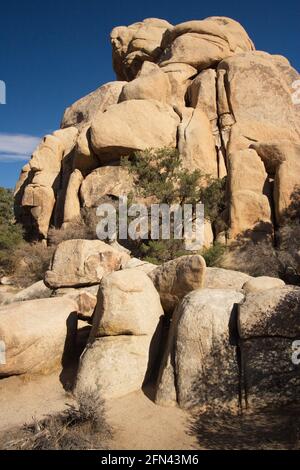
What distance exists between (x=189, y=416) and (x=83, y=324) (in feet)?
15.1

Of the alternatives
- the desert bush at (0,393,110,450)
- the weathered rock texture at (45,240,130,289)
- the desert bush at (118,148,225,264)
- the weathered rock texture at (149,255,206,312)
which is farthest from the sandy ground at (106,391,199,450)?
the desert bush at (118,148,225,264)

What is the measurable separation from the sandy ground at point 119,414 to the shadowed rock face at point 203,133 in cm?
1124

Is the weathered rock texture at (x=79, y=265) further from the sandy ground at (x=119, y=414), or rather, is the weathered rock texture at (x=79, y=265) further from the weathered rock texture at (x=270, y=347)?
the weathered rock texture at (x=270, y=347)

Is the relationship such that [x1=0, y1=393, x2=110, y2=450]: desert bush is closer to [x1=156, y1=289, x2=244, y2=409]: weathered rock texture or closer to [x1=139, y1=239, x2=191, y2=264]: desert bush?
[x1=156, y1=289, x2=244, y2=409]: weathered rock texture

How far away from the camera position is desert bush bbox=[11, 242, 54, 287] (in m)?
15.9

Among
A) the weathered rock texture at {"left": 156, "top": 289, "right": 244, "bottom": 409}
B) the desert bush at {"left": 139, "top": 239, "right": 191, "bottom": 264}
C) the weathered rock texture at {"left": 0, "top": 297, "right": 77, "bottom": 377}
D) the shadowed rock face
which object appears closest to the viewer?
the weathered rock texture at {"left": 156, "top": 289, "right": 244, "bottom": 409}

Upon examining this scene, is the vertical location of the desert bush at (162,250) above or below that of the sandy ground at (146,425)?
above

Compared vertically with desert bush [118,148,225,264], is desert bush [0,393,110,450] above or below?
below

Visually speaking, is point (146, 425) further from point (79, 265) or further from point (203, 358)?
point (79, 265)

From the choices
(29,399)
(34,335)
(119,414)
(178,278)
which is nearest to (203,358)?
(119,414)

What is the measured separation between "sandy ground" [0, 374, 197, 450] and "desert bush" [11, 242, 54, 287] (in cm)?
840

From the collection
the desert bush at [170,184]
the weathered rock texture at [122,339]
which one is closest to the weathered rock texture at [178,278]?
the weathered rock texture at [122,339]

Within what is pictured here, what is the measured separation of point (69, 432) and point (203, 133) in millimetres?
18218

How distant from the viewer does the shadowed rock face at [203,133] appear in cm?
1714
